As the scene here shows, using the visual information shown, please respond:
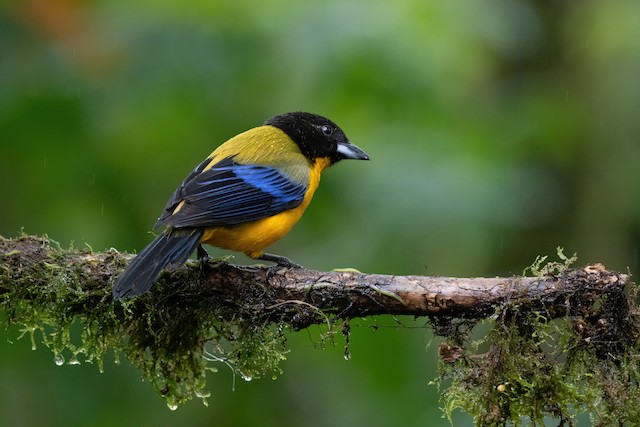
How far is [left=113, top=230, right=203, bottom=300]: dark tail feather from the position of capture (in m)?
3.97

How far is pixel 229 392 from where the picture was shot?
5883mm

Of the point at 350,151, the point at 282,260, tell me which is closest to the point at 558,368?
the point at 282,260

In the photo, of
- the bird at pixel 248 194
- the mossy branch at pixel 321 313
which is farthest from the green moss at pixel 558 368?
the bird at pixel 248 194

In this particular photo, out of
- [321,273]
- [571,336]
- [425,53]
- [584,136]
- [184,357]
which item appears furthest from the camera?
[584,136]

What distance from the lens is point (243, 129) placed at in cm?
594

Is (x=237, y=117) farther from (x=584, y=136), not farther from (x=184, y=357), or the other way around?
(x=584, y=136)

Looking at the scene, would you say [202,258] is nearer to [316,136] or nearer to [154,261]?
[154,261]

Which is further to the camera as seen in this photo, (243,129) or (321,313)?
(243,129)

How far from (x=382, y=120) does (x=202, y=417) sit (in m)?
2.22

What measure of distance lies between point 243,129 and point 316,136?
0.48m

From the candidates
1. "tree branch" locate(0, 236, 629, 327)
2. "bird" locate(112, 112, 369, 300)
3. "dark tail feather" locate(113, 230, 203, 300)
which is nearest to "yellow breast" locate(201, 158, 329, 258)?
"bird" locate(112, 112, 369, 300)

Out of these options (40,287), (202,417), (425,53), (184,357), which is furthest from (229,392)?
(425,53)

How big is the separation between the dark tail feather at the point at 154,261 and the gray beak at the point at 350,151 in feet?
5.15

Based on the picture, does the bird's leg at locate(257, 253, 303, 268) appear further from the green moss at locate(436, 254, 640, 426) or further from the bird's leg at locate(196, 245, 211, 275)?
the green moss at locate(436, 254, 640, 426)
